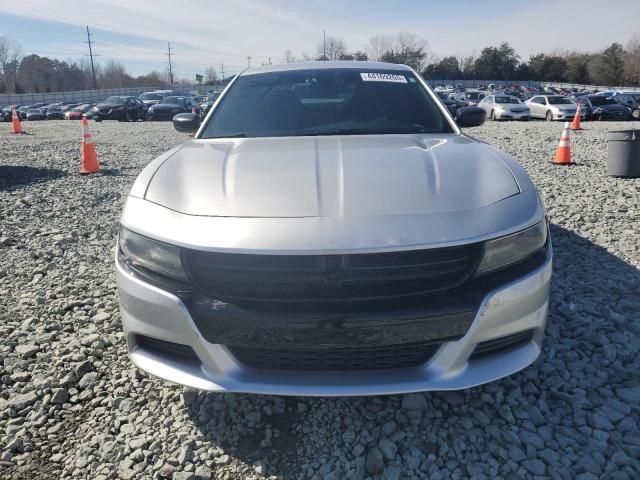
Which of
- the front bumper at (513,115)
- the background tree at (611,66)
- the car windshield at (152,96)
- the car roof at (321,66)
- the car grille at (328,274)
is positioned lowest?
the car grille at (328,274)

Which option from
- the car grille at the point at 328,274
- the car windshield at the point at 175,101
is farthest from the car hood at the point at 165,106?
the car grille at the point at 328,274

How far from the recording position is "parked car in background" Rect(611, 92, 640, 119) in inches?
951

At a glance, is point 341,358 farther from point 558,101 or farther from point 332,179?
point 558,101

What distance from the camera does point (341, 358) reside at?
5.77ft

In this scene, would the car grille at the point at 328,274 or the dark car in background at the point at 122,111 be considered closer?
the car grille at the point at 328,274

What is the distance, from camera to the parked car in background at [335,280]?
1.68m

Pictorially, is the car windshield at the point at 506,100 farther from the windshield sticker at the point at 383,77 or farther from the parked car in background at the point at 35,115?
the parked car in background at the point at 35,115

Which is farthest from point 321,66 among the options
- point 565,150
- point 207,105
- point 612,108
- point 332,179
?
point 612,108

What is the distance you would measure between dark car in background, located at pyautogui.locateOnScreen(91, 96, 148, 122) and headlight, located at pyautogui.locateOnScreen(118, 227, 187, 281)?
27444mm

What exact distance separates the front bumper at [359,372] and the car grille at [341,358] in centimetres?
2

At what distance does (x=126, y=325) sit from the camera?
1962 mm

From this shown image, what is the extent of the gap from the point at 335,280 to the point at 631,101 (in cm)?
3112

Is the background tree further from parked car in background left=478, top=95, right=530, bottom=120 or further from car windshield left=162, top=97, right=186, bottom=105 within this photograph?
car windshield left=162, top=97, right=186, bottom=105

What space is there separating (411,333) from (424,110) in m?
1.92
